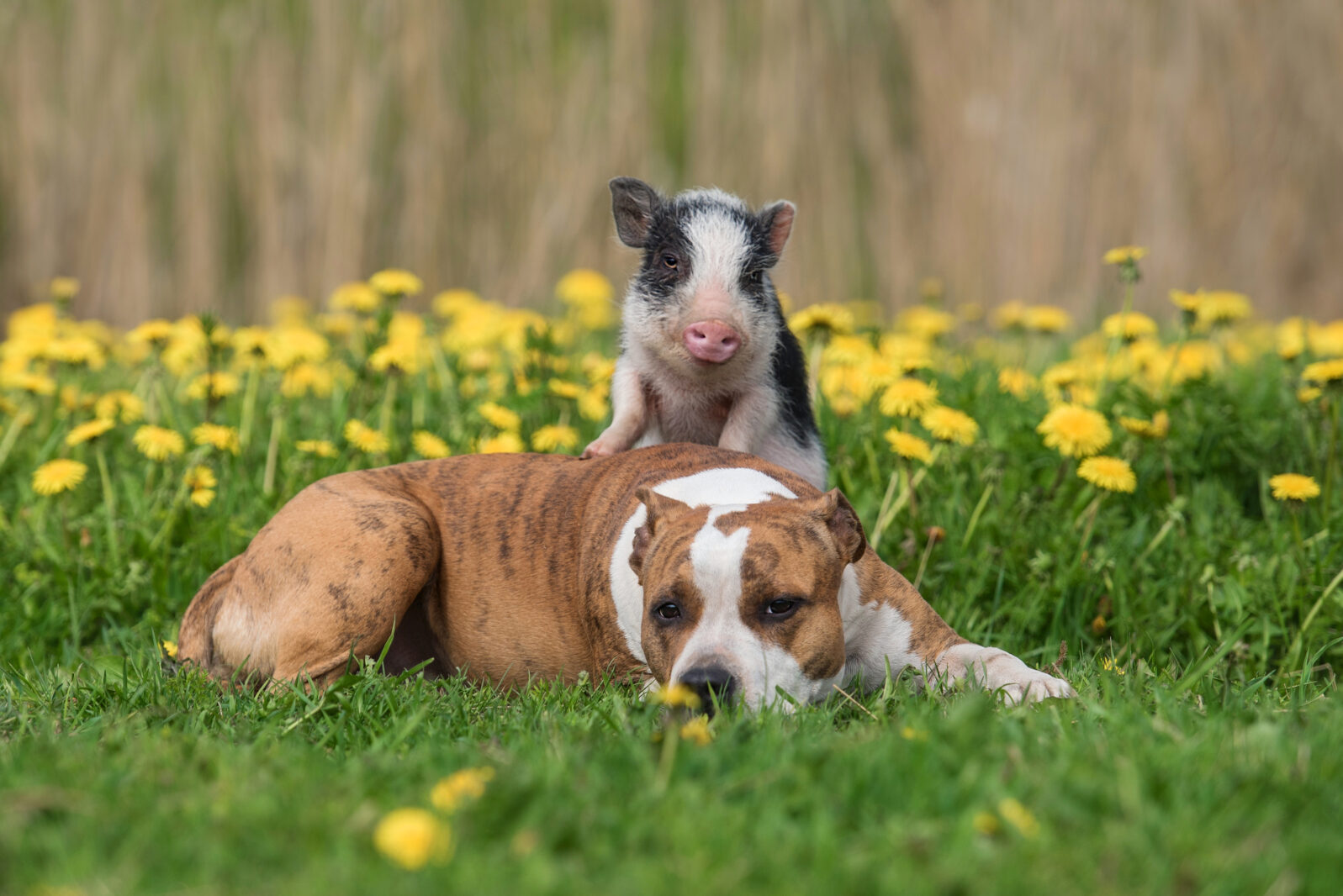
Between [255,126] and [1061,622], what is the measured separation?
18.7ft

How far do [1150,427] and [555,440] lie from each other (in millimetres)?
2013

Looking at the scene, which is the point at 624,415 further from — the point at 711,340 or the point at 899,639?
the point at 899,639

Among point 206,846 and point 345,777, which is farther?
point 345,777

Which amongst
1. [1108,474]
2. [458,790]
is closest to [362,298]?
[1108,474]

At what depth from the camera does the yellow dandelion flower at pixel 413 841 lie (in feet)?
5.86

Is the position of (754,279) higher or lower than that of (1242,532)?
higher

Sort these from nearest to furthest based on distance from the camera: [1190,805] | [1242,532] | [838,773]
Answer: [1190,805] < [838,773] < [1242,532]

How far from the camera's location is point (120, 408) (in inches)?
204

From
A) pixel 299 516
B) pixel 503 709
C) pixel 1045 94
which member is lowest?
pixel 503 709

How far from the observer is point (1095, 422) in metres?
4.10

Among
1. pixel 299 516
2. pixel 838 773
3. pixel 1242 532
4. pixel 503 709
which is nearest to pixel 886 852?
pixel 838 773

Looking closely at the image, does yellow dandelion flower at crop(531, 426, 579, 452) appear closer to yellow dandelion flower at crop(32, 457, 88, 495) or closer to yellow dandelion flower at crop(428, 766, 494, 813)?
yellow dandelion flower at crop(32, 457, 88, 495)

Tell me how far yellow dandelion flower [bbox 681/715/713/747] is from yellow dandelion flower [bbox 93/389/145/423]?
3282mm

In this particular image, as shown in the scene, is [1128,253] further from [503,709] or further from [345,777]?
[345,777]
